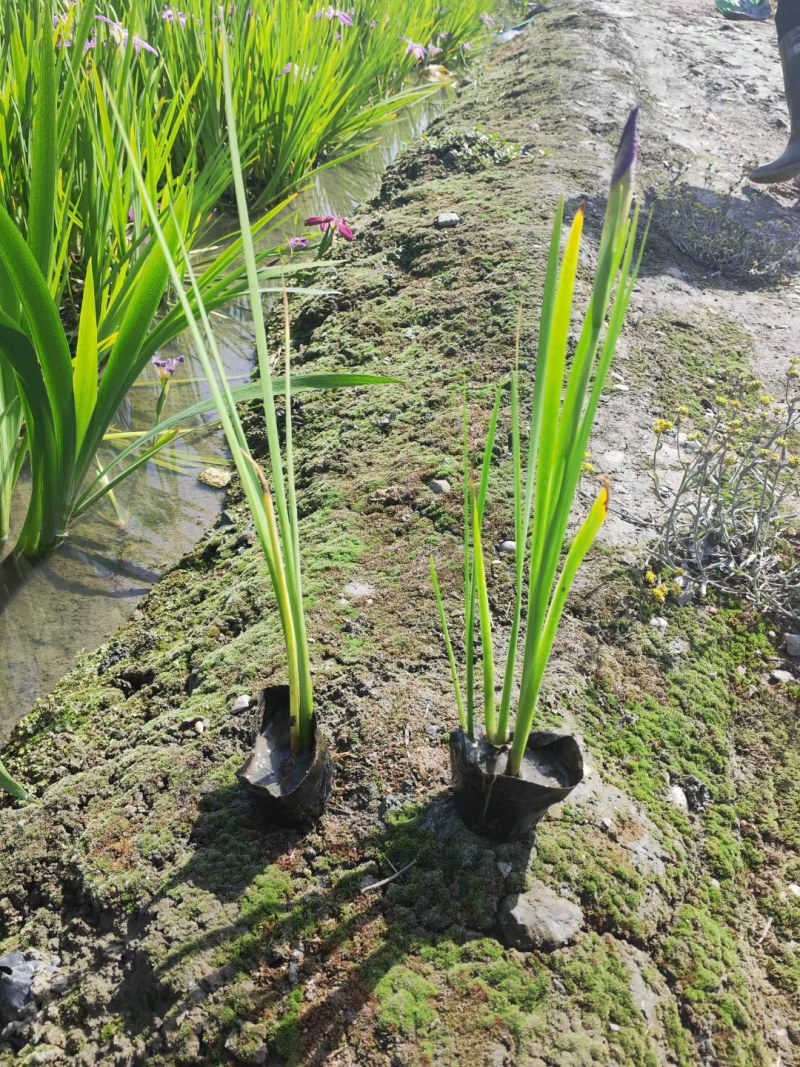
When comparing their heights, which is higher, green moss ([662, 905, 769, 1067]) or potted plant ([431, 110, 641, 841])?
potted plant ([431, 110, 641, 841])

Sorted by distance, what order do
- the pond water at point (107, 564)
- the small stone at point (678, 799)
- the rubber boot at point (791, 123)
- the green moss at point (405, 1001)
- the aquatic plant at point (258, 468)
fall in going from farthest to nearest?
the rubber boot at point (791, 123)
the pond water at point (107, 564)
the small stone at point (678, 799)
the green moss at point (405, 1001)
the aquatic plant at point (258, 468)

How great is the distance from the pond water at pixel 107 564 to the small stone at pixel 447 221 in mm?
983

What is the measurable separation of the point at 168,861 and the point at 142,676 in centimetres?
53

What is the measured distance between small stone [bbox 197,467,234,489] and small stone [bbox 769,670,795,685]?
147cm

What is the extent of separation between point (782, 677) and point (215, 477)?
1.53 m

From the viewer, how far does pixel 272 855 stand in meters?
1.20

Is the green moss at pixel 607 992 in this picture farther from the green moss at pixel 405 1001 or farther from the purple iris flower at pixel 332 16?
the purple iris flower at pixel 332 16

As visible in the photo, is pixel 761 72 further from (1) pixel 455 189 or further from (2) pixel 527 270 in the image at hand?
(2) pixel 527 270

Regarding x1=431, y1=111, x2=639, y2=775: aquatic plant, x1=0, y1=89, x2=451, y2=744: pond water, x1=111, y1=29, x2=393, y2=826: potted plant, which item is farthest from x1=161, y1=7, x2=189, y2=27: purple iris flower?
x1=431, y1=111, x2=639, y2=775: aquatic plant

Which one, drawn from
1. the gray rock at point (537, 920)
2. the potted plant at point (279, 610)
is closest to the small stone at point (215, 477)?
the potted plant at point (279, 610)

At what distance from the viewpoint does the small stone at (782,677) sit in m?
1.66

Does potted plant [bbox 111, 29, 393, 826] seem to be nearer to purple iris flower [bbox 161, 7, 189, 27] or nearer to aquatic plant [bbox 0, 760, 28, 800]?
aquatic plant [bbox 0, 760, 28, 800]

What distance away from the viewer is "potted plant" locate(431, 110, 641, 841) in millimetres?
788

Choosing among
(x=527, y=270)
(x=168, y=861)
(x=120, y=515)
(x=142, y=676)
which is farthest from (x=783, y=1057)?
(x=527, y=270)
